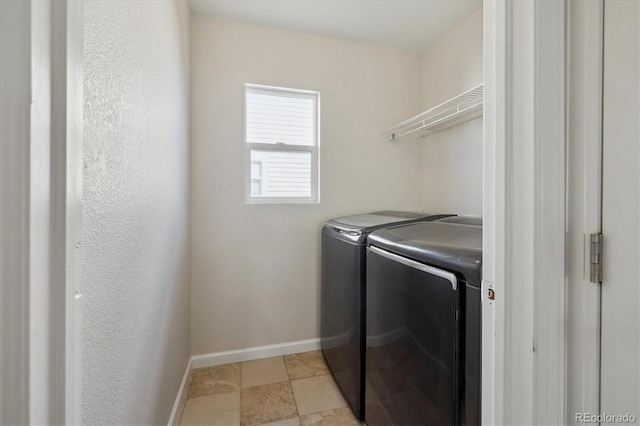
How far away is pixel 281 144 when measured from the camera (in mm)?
2129

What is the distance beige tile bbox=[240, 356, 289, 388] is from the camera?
176 centimetres

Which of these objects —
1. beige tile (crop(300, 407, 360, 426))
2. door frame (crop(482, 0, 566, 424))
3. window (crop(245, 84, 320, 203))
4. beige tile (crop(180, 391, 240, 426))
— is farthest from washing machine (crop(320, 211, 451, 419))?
door frame (crop(482, 0, 566, 424))

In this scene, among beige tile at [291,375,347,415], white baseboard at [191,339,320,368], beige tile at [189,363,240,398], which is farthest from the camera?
white baseboard at [191,339,320,368]

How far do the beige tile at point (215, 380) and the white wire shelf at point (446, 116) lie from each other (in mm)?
2202

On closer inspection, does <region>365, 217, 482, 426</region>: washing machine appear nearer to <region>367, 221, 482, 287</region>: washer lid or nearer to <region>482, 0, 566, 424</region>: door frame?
<region>367, 221, 482, 287</region>: washer lid

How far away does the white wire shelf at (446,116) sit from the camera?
5.17 ft

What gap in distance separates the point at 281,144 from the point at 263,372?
1712 mm

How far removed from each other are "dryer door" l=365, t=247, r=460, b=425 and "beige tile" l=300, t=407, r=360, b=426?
0.16 meters

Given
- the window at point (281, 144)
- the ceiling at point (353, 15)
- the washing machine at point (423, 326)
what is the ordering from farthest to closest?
the window at point (281, 144) → the ceiling at point (353, 15) → the washing machine at point (423, 326)

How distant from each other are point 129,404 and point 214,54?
6.91 feet

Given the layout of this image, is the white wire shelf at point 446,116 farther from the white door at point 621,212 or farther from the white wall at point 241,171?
the white door at point 621,212

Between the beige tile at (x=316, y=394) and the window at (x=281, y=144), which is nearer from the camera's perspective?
the beige tile at (x=316, y=394)

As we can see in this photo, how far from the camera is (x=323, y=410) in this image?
1.52 metres

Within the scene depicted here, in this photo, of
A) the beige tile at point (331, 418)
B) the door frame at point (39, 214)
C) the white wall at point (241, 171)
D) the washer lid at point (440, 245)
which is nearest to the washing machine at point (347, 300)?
the beige tile at point (331, 418)
